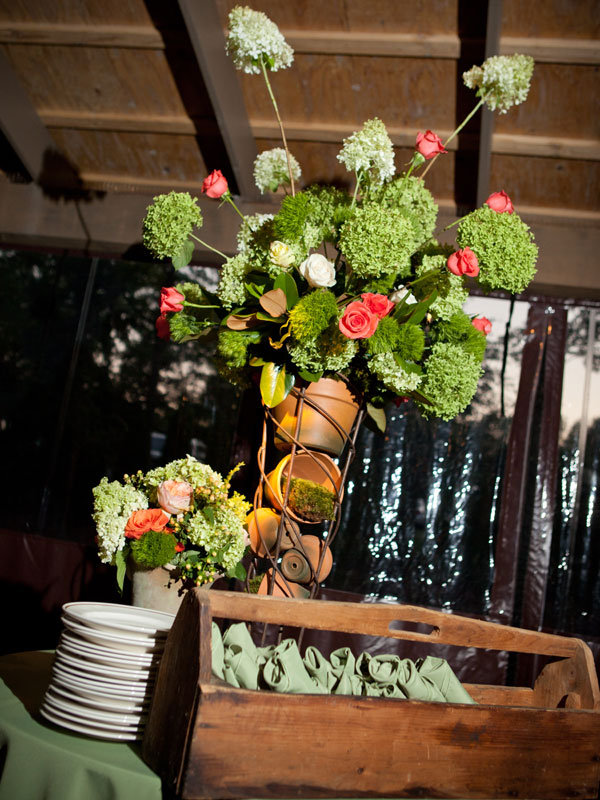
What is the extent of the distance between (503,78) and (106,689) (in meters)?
1.49

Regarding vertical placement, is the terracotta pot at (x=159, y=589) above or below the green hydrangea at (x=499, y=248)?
below

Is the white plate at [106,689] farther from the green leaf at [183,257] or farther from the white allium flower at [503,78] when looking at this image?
the white allium flower at [503,78]

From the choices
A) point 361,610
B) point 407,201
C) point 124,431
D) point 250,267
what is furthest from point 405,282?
point 124,431

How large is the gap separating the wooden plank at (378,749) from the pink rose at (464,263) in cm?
84

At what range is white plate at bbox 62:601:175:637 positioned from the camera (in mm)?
1018

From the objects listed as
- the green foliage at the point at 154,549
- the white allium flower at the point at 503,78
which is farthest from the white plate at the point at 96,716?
the white allium flower at the point at 503,78

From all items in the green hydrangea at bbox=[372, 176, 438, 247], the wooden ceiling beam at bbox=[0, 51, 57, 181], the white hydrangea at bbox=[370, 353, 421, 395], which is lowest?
the white hydrangea at bbox=[370, 353, 421, 395]

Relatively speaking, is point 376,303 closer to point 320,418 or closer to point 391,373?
point 391,373

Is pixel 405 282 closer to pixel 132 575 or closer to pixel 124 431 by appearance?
pixel 132 575

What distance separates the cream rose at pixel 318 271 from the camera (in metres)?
1.42

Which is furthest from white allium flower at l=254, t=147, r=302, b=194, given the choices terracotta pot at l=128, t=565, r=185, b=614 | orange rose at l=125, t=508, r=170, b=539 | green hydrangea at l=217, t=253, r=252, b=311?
terracotta pot at l=128, t=565, r=185, b=614

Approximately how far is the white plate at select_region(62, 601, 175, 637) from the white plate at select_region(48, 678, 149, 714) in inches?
3.6

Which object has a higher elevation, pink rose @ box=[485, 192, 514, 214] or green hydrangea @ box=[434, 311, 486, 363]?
pink rose @ box=[485, 192, 514, 214]

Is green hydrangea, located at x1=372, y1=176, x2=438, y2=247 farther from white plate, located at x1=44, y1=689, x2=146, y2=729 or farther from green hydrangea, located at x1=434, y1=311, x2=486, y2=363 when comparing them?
white plate, located at x1=44, y1=689, x2=146, y2=729
